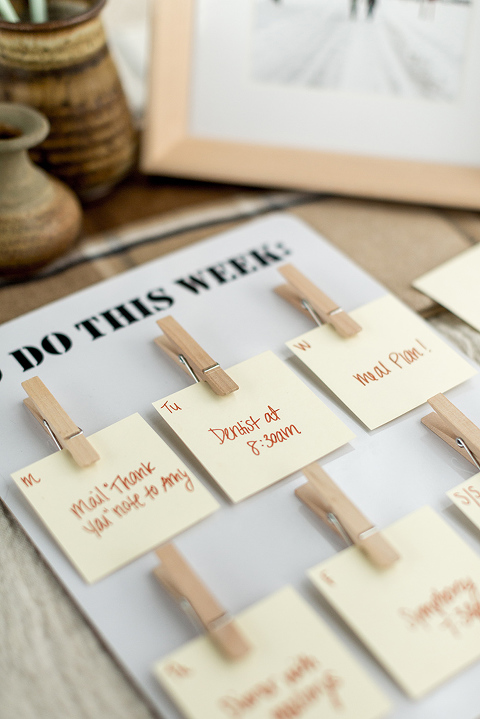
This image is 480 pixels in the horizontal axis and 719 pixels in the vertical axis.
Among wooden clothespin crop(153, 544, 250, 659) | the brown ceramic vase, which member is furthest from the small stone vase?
wooden clothespin crop(153, 544, 250, 659)

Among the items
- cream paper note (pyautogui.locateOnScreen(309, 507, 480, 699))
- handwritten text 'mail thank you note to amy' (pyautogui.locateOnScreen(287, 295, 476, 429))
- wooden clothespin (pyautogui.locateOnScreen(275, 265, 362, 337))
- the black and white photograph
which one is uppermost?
the black and white photograph

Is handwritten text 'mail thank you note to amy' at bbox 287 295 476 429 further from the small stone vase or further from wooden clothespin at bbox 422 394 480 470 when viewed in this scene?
the small stone vase

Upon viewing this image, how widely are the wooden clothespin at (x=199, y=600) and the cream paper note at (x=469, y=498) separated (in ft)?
0.54

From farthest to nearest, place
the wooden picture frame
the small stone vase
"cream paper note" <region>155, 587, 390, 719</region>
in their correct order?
1. the wooden picture frame
2. the small stone vase
3. "cream paper note" <region>155, 587, 390, 719</region>

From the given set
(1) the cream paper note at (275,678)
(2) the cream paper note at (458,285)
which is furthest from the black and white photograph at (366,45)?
(1) the cream paper note at (275,678)

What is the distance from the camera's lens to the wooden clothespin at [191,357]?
0.49m

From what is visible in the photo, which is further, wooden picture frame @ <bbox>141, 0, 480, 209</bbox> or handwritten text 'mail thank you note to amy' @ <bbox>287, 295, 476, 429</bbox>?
wooden picture frame @ <bbox>141, 0, 480, 209</bbox>

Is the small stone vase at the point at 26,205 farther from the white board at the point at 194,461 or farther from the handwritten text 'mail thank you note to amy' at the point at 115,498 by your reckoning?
the handwritten text 'mail thank you note to amy' at the point at 115,498

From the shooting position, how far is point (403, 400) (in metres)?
0.49

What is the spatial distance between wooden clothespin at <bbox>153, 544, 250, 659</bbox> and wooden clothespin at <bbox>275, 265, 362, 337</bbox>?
23 centimetres

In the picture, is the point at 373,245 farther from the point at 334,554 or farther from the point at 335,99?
the point at 334,554

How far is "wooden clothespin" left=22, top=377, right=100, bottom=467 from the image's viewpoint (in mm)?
448

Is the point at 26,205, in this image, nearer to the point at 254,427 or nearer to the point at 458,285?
the point at 254,427

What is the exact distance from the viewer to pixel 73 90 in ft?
2.00
